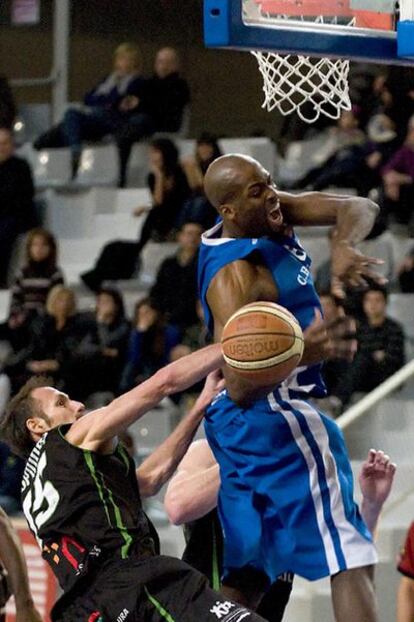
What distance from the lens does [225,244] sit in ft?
18.3

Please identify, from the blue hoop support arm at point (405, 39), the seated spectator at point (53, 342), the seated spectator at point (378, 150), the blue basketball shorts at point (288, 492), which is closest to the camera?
the blue basketball shorts at point (288, 492)

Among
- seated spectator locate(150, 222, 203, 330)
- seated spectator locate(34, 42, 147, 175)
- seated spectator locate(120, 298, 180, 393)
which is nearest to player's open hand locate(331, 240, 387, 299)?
seated spectator locate(120, 298, 180, 393)

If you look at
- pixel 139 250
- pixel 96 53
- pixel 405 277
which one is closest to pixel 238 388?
pixel 405 277

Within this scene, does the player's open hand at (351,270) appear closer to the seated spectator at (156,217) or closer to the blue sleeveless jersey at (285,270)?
the blue sleeveless jersey at (285,270)

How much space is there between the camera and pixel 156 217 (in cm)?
1137

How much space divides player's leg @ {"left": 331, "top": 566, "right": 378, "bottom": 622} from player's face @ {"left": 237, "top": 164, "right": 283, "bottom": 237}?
114 centimetres

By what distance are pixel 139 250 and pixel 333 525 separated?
20.2ft

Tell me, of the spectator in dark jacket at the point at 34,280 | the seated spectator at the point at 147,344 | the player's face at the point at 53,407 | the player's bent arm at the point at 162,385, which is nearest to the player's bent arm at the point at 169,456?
the player's face at the point at 53,407

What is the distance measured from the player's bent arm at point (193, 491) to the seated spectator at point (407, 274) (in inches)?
154

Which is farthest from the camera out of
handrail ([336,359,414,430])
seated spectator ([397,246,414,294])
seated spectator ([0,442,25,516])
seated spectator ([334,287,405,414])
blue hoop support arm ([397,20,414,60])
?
seated spectator ([397,246,414,294])

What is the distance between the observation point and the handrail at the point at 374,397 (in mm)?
Answer: 8141

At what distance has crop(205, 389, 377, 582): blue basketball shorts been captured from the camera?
5.49 m

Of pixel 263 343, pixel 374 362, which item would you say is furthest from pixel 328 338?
pixel 374 362

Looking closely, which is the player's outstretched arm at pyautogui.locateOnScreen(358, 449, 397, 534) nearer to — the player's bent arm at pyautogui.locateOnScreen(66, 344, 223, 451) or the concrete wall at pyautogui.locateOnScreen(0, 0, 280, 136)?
the player's bent arm at pyautogui.locateOnScreen(66, 344, 223, 451)
